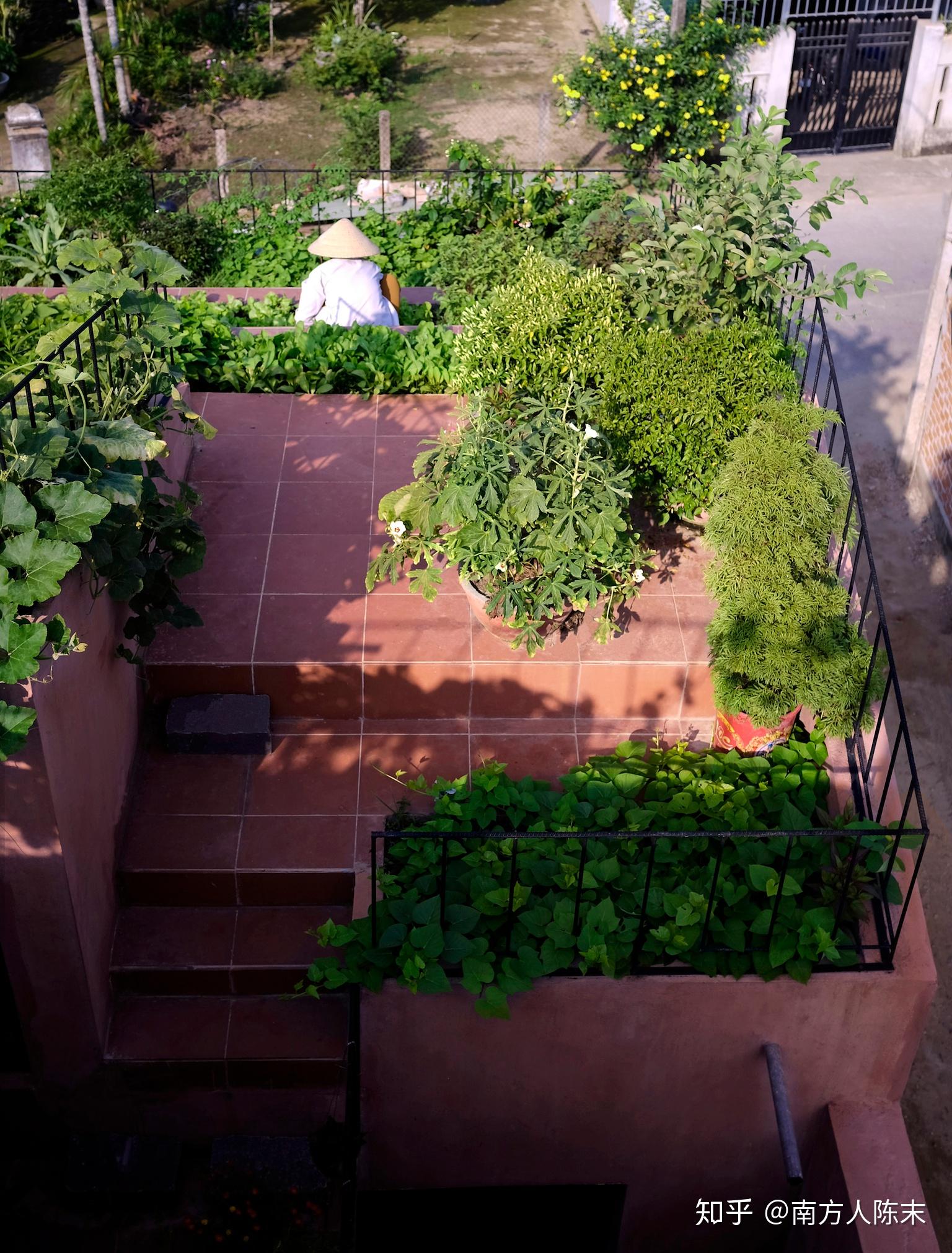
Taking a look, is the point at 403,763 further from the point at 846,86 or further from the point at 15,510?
the point at 846,86

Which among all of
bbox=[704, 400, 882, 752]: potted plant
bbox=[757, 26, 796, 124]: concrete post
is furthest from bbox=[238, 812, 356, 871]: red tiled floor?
bbox=[757, 26, 796, 124]: concrete post

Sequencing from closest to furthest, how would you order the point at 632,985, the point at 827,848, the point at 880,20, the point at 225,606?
the point at 632,985 → the point at 827,848 → the point at 225,606 → the point at 880,20

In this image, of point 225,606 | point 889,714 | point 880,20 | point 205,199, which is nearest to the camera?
point 225,606

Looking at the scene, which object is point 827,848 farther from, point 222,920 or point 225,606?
point 225,606

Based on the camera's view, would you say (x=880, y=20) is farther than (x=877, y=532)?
Yes

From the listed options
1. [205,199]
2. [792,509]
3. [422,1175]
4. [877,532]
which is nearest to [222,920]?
[422,1175]

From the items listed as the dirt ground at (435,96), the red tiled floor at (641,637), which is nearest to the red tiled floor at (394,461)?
the red tiled floor at (641,637)

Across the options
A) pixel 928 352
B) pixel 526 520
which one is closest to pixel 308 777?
pixel 526 520
